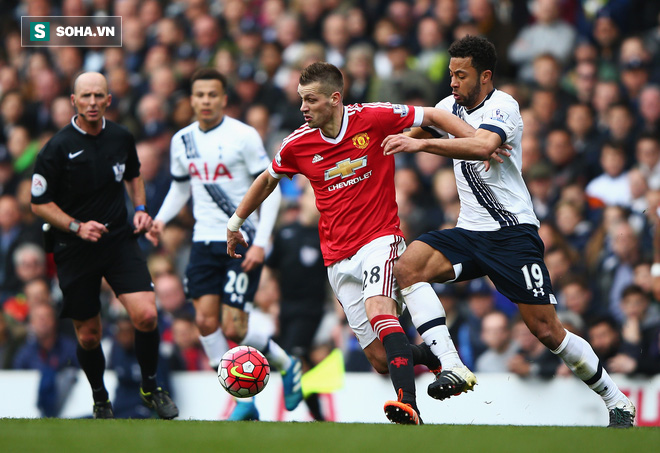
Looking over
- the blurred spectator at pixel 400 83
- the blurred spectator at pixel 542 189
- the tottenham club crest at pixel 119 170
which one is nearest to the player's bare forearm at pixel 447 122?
the tottenham club crest at pixel 119 170

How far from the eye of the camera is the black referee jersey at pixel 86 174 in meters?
7.34

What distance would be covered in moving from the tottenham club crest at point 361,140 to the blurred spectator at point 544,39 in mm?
5008

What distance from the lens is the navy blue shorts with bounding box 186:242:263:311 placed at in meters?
8.09

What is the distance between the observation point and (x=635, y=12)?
11.0 meters

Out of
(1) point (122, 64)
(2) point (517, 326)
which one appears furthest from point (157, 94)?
(2) point (517, 326)

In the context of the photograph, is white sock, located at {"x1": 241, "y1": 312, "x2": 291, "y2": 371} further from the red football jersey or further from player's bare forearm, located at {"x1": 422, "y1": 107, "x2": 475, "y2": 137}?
player's bare forearm, located at {"x1": 422, "y1": 107, "x2": 475, "y2": 137}

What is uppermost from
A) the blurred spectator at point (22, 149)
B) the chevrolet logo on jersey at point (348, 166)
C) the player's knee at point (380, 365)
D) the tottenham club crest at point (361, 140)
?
the blurred spectator at point (22, 149)

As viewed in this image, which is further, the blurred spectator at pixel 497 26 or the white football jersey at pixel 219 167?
the blurred spectator at pixel 497 26

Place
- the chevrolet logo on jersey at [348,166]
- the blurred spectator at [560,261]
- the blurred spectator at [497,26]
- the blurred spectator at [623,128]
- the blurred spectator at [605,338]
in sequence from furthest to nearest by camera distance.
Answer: the blurred spectator at [497,26] < the blurred spectator at [623,128] < the blurred spectator at [560,261] < the blurred spectator at [605,338] < the chevrolet logo on jersey at [348,166]

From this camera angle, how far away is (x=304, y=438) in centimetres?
503

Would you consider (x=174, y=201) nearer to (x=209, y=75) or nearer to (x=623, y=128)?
(x=209, y=75)

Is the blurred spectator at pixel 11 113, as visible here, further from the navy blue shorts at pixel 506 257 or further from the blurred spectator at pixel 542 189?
the navy blue shorts at pixel 506 257

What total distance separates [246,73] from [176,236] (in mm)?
2494

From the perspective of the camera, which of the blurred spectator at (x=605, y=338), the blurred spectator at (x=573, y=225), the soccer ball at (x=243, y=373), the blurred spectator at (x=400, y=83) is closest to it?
the soccer ball at (x=243, y=373)
